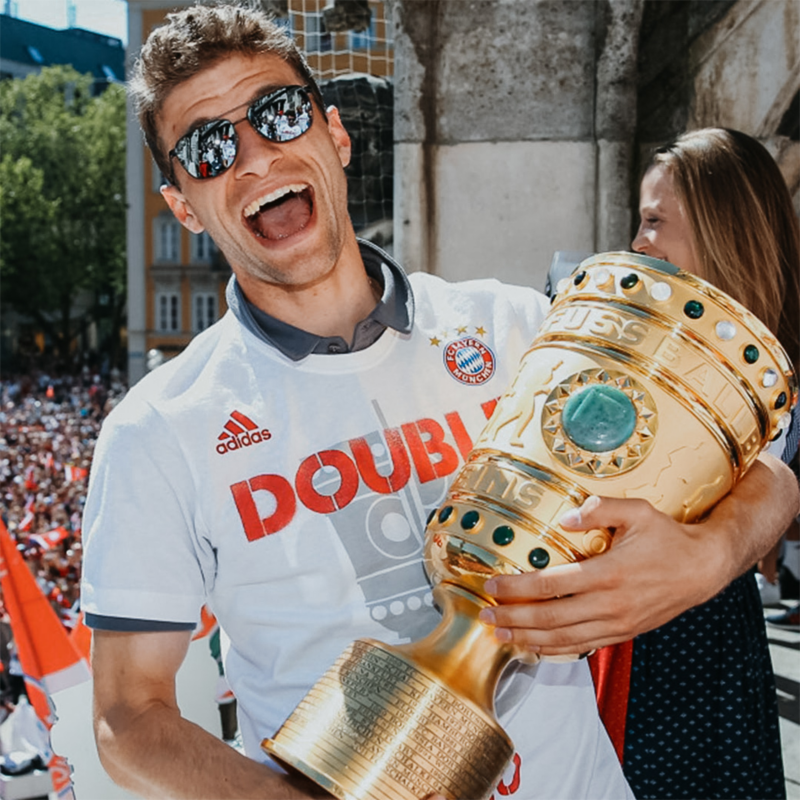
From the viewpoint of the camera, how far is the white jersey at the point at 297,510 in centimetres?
146

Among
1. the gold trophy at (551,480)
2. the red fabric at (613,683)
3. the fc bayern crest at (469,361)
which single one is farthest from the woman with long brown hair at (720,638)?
the gold trophy at (551,480)

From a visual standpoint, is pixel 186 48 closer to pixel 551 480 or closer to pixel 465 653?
pixel 551 480

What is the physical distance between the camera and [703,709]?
94.2 inches

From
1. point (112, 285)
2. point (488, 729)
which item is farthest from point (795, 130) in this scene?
point (112, 285)

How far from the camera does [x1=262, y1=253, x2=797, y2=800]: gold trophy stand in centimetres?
124

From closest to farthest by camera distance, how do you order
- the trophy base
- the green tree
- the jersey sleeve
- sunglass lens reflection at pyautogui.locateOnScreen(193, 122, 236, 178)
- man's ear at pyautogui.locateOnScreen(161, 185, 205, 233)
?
the trophy base
the jersey sleeve
sunglass lens reflection at pyautogui.locateOnScreen(193, 122, 236, 178)
man's ear at pyautogui.locateOnScreen(161, 185, 205, 233)
the green tree

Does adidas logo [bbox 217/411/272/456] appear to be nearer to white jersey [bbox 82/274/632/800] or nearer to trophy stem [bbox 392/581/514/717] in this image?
white jersey [bbox 82/274/632/800]

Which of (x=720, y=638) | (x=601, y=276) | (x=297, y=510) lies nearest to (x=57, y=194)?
(x=720, y=638)

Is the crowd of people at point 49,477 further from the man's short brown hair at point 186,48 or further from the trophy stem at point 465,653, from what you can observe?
the trophy stem at point 465,653

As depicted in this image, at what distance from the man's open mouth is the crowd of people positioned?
19.0ft

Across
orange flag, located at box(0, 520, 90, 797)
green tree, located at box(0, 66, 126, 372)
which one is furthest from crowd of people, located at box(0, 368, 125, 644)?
green tree, located at box(0, 66, 126, 372)

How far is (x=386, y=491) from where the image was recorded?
1549 mm

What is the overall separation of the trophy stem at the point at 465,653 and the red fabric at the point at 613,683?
3.22 feet

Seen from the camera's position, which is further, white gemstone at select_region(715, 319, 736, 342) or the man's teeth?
the man's teeth
